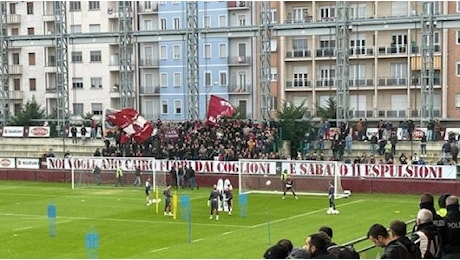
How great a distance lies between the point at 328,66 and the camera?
75.9 metres

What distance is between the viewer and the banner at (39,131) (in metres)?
64.9

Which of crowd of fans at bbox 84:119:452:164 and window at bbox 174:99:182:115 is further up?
window at bbox 174:99:182:115

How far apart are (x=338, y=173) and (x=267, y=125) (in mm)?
9871

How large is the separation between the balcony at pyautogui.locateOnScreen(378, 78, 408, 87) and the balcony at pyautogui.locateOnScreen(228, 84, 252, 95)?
1250 cm

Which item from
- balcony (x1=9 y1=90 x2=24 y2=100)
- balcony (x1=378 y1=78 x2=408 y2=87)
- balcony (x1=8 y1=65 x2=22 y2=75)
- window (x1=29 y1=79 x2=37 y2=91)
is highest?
balcony (x1=8 y1=65 x2=22 y2=75)

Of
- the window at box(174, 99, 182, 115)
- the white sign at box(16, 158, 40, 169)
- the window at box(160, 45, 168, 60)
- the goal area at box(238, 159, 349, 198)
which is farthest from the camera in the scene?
the window at box(160, 45, 168, 60)

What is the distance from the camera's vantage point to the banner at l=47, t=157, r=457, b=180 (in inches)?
1784

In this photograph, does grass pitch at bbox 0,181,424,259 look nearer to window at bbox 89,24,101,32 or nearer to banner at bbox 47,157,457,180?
banner at bbox 47,157,457,180

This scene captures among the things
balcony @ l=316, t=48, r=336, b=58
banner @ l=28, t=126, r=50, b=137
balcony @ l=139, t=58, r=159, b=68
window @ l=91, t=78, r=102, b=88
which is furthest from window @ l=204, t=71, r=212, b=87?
banner @ l=28, t=126, r=50, b=137

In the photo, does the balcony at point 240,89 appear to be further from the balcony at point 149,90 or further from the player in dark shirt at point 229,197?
the player in dark shirt at point 229,197

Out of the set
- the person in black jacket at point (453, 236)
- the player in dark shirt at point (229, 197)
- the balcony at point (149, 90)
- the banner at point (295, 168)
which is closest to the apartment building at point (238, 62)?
the balcony at point (149, 90)

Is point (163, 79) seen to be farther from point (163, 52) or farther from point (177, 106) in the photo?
point (177, 106)

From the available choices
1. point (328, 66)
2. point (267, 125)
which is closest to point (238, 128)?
point (267, 125)

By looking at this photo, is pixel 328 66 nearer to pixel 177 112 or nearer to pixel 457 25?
pixel 177 112
